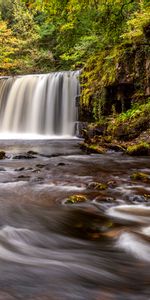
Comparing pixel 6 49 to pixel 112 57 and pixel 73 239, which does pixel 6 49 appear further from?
pixel 73 239

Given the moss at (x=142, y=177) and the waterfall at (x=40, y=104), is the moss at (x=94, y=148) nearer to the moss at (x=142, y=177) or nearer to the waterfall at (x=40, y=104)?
the moss at (x=142, y=177)

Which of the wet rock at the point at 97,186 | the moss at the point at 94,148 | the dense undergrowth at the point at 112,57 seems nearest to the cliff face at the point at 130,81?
the dense undergrowth at the point at 112,57

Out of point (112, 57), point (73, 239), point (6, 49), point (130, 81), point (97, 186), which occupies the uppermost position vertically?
point (6, 49)

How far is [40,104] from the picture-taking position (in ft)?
56.1

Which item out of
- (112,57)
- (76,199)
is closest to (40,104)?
(112,57)

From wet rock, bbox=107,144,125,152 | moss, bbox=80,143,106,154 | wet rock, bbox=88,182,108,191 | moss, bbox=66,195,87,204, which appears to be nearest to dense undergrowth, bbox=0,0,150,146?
wet rock, bbox=107,144,125,152

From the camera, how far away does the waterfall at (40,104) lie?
52.6 ft

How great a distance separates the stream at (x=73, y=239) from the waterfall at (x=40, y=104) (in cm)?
1011

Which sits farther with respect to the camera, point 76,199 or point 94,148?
point 94,148

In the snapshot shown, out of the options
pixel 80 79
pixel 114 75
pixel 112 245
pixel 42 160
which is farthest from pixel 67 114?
pixel 112 245

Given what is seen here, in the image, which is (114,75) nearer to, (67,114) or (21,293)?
(67,114)

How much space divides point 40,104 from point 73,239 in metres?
14.6

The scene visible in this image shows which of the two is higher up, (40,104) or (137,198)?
(40,104)

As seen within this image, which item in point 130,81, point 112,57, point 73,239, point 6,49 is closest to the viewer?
point 73,239
